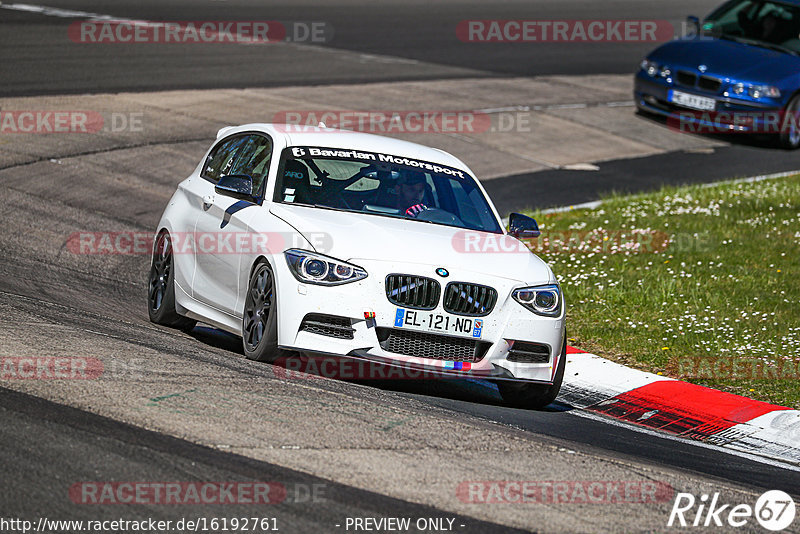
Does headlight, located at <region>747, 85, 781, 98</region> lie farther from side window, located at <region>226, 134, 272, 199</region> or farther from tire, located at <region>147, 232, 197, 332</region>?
tire, located at <region>147, 232, 197, 332</region>

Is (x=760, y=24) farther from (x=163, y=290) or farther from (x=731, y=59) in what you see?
(x=163, y=290)

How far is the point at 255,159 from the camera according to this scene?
9.32 meters

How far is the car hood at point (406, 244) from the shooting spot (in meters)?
7.89

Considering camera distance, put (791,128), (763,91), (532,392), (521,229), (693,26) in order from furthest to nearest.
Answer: (693,26)
(791,128)
(763,91)
(521,229)
(532,392)

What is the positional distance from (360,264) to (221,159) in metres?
2.47

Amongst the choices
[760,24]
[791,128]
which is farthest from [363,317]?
[760,24]

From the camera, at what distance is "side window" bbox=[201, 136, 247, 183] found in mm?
9656

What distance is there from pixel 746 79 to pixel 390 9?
1517cm

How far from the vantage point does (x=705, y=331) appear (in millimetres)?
10633

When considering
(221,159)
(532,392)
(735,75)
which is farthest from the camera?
(735,75)

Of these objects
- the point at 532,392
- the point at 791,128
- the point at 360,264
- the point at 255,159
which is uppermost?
the point at 255,159

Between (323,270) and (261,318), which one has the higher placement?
(323,270)

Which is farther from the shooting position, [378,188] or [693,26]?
[693,26]

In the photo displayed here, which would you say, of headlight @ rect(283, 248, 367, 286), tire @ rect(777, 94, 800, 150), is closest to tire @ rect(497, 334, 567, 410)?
headlight @ rect(283, 248, 367, 286)
